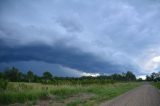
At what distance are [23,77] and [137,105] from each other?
3401 inches

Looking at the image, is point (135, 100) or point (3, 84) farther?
point (135, 100)

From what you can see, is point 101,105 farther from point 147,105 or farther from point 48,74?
point 48,74

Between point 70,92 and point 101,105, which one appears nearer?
point 101,105

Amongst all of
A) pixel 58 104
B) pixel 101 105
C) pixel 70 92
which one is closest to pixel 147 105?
pixel 101 105

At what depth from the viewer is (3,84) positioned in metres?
24.7

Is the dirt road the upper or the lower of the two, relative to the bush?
lower

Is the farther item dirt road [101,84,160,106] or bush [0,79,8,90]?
bush [0,79,8,90]

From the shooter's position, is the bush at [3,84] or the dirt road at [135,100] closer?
the dirt road at [135,100]

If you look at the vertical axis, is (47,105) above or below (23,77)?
below

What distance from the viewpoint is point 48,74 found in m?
117

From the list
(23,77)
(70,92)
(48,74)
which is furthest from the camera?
(48,74)

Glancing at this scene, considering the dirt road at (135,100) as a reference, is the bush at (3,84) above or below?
above

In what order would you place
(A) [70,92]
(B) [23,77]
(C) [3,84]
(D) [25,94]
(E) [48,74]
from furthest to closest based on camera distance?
(E) [48,74], (B) [23,77], (A) [70,92], (C) [3,84], (D) [25,94]

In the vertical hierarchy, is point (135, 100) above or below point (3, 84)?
below
